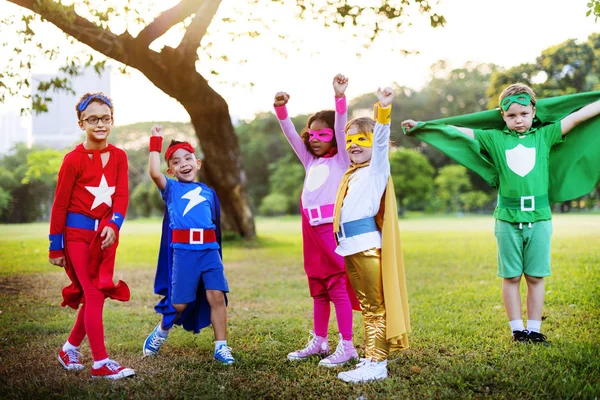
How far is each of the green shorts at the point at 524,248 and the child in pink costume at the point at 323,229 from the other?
4.47 feet

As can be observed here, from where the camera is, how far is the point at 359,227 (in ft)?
12.9

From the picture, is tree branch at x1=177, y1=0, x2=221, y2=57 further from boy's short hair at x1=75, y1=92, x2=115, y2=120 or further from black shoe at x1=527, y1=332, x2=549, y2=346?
black shoe at x1=527, y1=332, x2=549, y2=346

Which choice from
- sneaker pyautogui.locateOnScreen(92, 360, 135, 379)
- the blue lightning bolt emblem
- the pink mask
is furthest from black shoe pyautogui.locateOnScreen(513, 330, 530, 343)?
sneaker pyautogui.locateOnScreen(92, 360, 135, 379)

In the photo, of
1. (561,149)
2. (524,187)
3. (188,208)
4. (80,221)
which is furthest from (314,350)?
(561,149)

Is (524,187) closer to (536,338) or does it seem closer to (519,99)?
(519,99)

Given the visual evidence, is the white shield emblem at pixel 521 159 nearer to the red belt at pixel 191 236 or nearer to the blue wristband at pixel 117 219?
the red belt at pixel 191 236

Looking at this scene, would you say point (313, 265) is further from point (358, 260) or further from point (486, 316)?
point (486, 316)

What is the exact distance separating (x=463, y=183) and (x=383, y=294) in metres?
44.9

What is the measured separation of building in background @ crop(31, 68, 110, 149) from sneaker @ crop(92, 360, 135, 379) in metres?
3.73

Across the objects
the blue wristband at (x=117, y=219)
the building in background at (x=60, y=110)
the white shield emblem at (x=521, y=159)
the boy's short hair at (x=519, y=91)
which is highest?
the building in background at (x=60, y=110)

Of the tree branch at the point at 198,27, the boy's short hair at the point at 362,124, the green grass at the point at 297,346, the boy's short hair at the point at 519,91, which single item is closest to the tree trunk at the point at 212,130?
the tree branch at the point at 198,27

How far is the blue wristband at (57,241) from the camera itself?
4062 mm

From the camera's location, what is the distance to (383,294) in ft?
12.8

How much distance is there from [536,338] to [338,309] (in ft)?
5.56
